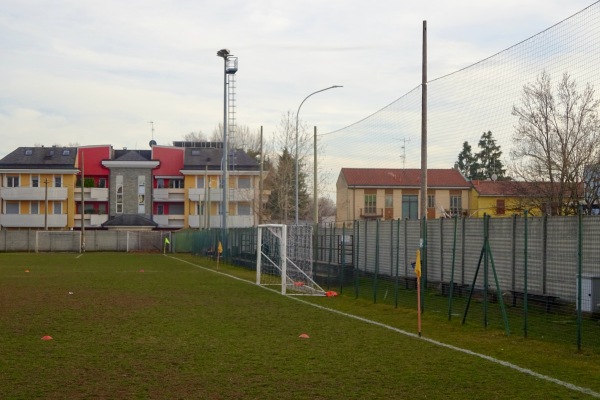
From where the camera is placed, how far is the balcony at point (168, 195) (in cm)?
9206

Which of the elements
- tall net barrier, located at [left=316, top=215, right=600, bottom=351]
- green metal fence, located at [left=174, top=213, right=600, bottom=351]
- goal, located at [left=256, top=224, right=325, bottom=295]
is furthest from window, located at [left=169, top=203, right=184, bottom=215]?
tall net barrier, located at [left=316, top=215, right=600, bottom=351]

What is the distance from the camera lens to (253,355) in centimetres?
1288

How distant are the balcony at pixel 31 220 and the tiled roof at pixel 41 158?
17.0 ft

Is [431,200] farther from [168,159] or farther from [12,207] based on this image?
[12,207]

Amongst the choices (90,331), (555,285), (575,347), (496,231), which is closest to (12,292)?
(90,331)

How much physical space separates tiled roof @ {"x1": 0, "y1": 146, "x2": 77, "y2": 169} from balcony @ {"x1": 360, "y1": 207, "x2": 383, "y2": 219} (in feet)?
179

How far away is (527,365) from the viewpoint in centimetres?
1215

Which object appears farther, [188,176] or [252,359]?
[188,176]

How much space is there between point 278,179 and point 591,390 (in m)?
63.0

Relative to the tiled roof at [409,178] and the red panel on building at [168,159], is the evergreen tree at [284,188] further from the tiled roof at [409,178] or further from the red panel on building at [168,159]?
the tiled roof at [409,178]

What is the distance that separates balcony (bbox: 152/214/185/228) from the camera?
9330 cm

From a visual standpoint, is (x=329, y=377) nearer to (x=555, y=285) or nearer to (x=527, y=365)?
(x=527, y=365)

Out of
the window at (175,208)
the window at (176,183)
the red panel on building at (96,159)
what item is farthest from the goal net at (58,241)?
the window at (176,183)

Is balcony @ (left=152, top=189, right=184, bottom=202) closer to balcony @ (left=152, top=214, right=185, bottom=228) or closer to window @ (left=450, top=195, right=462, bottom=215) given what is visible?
balcony @ (left=152, top=214, right=185, bottom=228)
